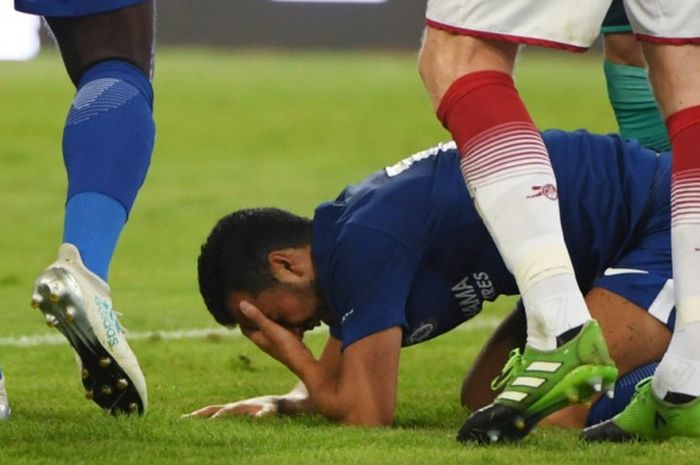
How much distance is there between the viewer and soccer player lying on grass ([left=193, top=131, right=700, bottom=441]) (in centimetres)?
322

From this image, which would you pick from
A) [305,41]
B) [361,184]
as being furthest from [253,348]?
[305,41]

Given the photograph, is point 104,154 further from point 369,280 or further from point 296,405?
point 296,405

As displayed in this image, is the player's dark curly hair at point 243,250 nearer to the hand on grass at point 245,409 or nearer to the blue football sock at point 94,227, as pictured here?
the hand on grass at point 245,409

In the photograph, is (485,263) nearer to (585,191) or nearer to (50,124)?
(585,191)

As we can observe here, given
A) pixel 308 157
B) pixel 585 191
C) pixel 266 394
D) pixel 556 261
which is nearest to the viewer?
pixel 556 261

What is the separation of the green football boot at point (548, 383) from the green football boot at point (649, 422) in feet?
0.57

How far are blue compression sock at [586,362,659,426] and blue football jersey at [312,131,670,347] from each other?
275 mm

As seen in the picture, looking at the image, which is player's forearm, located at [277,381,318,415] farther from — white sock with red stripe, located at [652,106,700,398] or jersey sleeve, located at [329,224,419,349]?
white sock with red stripe, located at [652,106,700,398]

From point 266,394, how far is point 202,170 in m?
7.89

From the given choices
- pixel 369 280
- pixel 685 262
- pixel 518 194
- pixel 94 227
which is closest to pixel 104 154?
pixel 94 227

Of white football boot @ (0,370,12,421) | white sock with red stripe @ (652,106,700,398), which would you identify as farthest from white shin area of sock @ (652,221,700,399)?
white football boot @ (0,370,12,421)

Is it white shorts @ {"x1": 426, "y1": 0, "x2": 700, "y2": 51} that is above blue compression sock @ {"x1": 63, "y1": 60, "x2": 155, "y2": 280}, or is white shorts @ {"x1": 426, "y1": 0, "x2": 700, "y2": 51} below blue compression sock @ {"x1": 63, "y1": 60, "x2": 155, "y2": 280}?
above

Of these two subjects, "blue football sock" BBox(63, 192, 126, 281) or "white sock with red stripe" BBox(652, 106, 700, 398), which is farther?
"blue football sock" BBox(63, 192, 126, 281)

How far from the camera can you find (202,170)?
11.7m
